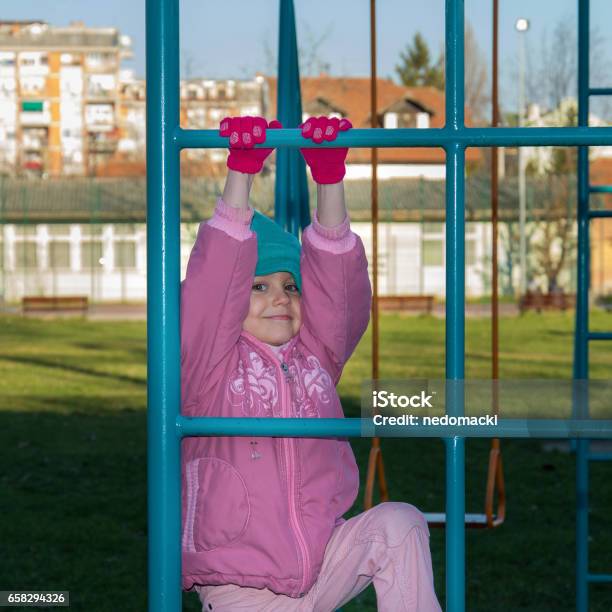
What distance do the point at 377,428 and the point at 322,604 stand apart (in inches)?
19.8

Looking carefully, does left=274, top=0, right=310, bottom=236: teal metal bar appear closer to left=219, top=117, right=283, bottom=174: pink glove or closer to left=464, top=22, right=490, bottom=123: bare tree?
left=219, top=117, right=283, bottom=174: pink glove

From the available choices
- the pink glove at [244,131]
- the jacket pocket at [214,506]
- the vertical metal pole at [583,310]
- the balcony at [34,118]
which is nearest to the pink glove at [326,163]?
the pink glove at [244,131]

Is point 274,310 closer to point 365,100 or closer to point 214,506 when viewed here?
point 214,506

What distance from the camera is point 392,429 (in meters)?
1.87

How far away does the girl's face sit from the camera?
7.57 ft

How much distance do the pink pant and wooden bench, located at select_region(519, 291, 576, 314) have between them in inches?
824

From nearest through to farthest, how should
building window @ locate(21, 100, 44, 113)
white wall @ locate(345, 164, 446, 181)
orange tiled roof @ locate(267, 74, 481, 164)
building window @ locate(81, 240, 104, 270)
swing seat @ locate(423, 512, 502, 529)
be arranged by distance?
1. swing seat @ locate(423, 512, 502, 529)
2. building window @ locate(81, 240, 104, 270)
3. white wall @ locate(345, 164, 446, 181)
4. orange tiled roof @ locate(267, 74, 481, 164)
5. building window @ locate(21, 100, 44, 113)

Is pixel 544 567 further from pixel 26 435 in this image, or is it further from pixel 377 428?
pixel 26 435

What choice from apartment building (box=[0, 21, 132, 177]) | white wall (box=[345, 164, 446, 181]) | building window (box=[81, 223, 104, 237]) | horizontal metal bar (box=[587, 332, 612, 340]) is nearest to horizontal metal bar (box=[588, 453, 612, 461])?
horizontal metal bar (box=[587, 332, 612, 340])

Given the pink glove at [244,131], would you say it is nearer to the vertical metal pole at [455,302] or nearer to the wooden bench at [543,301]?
the vertical metal pole at [455,302]

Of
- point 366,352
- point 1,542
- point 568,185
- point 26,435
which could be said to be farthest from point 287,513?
point 568,185

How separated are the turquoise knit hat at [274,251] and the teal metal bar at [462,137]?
1.60 ft

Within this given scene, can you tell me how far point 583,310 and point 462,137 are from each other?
95.3 inches

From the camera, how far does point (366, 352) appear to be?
56.4ft
